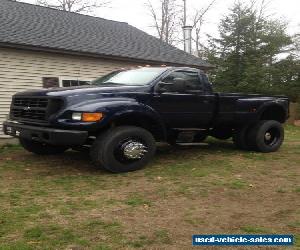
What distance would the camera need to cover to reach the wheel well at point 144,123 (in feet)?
21.4

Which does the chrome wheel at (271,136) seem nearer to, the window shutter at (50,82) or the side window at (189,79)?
the side window at (189,79)

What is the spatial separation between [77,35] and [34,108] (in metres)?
8.02

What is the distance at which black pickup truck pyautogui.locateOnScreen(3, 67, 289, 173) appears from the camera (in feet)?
19.5

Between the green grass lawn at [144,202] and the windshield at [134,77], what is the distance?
5.13ft

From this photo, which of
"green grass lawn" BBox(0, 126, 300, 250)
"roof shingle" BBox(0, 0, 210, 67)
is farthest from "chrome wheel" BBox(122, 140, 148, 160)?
"roof shingle" BBox(0, 0, 210, 67)

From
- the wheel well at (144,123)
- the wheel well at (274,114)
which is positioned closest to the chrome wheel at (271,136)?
the wheel well at (274,114)

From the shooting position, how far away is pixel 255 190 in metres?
5.30

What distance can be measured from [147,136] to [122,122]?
19.9 inches

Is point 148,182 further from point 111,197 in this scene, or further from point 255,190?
point 255,190

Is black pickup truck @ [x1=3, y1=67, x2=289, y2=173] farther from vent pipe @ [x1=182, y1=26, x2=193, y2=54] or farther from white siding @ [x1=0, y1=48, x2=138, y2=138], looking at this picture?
vent pipe @ [x1=182, y1=26, x2=193, y2=54]

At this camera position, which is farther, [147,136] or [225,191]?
[147,136]

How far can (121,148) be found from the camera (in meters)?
6.21

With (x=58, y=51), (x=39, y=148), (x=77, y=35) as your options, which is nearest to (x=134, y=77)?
(x=39, y=148)

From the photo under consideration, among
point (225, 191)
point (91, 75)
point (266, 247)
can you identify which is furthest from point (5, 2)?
point (266, 247)
